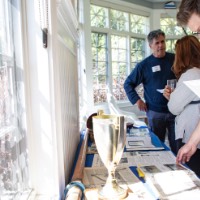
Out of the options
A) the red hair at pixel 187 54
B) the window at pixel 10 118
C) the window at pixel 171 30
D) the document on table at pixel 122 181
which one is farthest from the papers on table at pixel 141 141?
the window at pixel 171 30

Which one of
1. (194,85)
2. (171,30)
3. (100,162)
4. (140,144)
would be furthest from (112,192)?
(171,30)

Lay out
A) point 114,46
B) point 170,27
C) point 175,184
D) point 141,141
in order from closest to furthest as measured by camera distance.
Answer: point 175,184
point 141,141
point 114,46
point 170,27

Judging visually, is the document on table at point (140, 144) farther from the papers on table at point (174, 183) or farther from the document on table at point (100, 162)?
the papers on table at point (174, 183)

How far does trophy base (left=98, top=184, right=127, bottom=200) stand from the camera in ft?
2.98

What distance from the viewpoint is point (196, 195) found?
98 centimetres

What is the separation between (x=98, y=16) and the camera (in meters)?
5.12

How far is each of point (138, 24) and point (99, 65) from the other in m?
1.72

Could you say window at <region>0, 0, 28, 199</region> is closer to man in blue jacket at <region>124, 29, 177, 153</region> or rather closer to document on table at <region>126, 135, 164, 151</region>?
document on table at <region>126, 135, 164, 151</region>

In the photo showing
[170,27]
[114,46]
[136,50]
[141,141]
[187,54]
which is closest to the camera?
[187,54]

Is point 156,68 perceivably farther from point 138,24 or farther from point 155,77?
point 138,24

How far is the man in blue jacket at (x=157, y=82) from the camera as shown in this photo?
2777 millimetres

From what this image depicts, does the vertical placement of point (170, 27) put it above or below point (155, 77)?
above

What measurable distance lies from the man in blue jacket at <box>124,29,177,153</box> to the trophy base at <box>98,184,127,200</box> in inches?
74.0

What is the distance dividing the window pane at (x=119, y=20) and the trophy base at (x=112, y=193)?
488 cm
